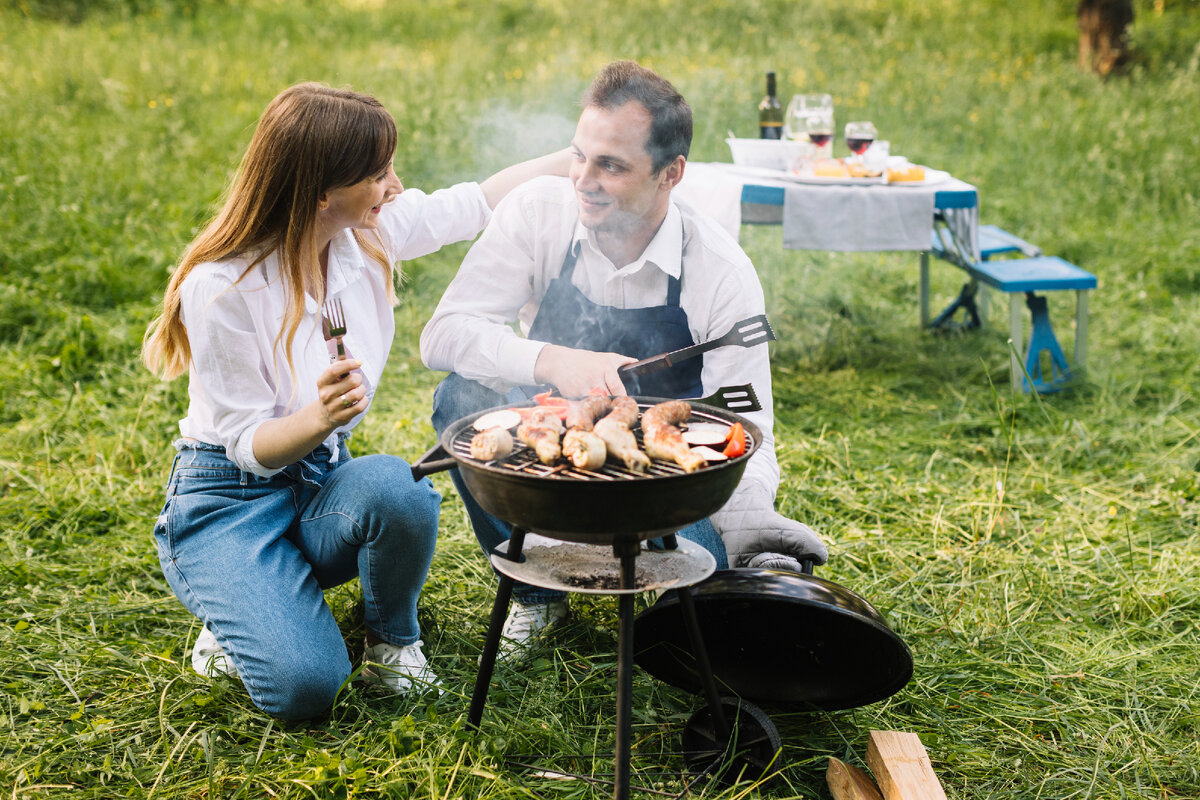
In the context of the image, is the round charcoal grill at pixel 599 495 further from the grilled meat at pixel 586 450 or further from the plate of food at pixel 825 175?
the plate of food at pixel 825 175

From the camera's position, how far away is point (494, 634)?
232 centimetres

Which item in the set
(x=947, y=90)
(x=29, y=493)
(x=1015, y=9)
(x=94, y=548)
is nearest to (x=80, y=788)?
(x=94, y=548)

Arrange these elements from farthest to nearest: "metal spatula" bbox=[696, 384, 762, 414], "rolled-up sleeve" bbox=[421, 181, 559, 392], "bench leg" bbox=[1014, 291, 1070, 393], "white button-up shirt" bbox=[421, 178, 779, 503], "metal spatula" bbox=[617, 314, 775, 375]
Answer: "bench leg" bbox=[1014, 291, 1070, 393] < "rolled-up sleeve" bbox=[421, 181, 559, 392] < "white button-up shirt" bbox=[421, 178, 779, 503] < "metal spatula" bbox=[696, 384, 762, 414] < "metal spatula" bbox=[617, 314, 775, 375]

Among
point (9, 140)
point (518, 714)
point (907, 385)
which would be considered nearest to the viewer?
point (518, 714)

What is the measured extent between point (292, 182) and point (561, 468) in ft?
3.59

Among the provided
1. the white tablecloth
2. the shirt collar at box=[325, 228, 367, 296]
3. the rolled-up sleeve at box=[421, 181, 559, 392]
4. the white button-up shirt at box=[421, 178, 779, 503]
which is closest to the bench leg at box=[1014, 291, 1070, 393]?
the white tablecloth

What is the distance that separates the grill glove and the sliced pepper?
457 mm

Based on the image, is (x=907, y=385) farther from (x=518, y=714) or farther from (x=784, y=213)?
(x=518, y=714)

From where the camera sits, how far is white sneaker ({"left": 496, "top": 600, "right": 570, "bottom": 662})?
119 inches

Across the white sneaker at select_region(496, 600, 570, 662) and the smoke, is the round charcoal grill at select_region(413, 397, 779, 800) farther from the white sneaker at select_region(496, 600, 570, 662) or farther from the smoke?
the smoke

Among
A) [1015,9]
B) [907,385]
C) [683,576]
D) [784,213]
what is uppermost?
[1015,9]

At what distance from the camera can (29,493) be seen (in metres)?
3.87

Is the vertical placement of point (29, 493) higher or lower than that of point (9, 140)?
lower

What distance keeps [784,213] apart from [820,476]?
4.65 feet
